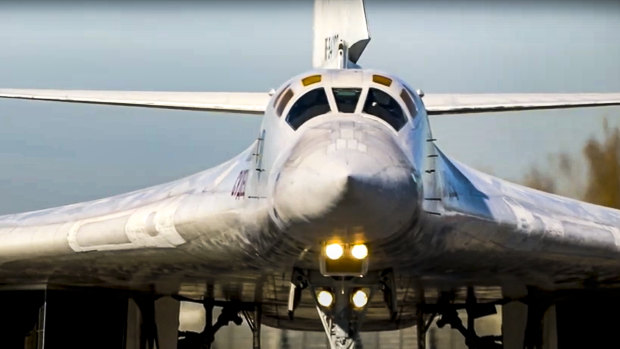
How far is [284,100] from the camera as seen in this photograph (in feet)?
23.3

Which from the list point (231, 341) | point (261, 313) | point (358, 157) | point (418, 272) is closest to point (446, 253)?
point (418, 272)

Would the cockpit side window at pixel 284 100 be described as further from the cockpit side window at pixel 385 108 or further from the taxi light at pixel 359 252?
the taxi light at pixel 359 252

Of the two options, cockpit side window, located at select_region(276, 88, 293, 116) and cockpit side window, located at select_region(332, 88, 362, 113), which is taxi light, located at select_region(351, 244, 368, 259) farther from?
cockpit side window, located at select_region(276, 88, 293, 116)

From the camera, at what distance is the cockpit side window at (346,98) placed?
679 centimetres

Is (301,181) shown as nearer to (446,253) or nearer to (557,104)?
(446,253)

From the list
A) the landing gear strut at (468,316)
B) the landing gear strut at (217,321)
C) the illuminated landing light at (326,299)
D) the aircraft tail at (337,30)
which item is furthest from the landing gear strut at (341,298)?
the landing gear strut at (217,321)

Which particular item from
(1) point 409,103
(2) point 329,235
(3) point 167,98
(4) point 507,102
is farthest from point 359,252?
(3) point 167,98

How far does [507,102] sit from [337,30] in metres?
3.69

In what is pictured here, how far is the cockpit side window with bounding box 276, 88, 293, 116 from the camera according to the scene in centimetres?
705

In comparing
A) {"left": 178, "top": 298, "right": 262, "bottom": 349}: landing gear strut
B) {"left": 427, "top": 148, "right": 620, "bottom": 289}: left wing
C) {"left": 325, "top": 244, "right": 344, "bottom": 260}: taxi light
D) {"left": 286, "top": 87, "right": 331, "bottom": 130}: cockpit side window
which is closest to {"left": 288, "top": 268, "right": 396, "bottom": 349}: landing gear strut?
{"left": 427, "top": 148, "right": 620, "bottom": 289}: left wing

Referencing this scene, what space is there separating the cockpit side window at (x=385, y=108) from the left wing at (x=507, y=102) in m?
1.32

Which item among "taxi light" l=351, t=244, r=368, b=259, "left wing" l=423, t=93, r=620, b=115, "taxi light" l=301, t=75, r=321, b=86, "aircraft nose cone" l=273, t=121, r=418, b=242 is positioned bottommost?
"taxi light" l=351, t=244, r=368, b=259

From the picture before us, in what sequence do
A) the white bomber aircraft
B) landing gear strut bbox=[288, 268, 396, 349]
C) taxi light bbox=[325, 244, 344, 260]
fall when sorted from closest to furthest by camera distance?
the white bomber aircraft < taxi light bbox=[325, 244, 344, 260] < landing gear strut bbox=[288, 268, 396, 349]

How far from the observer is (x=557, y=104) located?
8.63 metres
